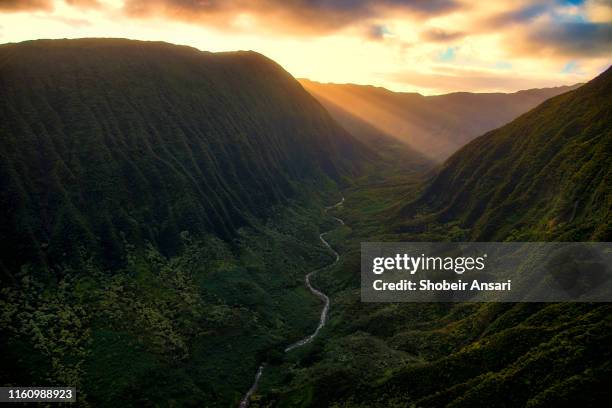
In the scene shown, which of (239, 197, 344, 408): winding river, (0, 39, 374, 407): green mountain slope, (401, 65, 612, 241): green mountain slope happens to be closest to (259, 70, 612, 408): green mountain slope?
(401, 65, 612, 241): green mountain slope

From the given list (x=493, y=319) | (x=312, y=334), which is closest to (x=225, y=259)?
(x=312, y=334)

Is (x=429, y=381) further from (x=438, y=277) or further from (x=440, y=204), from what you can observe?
(x=440, y=204)

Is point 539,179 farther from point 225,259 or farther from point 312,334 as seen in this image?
point 225,259

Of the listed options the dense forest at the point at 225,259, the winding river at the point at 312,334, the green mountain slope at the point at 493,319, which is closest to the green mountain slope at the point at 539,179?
the green mountain slope at the point at 493,319

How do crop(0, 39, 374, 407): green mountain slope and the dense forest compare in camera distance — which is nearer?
the dense forest

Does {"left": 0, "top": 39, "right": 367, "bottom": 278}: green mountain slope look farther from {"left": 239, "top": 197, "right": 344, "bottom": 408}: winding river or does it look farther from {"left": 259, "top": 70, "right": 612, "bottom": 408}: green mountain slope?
{"left": 259, "top": 70, "right": 612, "bottom": 408}: green mountain slope

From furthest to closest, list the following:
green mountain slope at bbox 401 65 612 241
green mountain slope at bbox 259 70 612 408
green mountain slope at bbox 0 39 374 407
Result: 1. green mountain slope at bbox 401 65 612 241
2. green mountain slope at bbox 0 39 374 407
3. green mountain slope at bbox 259 70 612 408

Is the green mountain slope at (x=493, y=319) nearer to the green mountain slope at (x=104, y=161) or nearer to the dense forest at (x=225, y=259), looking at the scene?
the dense forest at (x=225, y=259)
